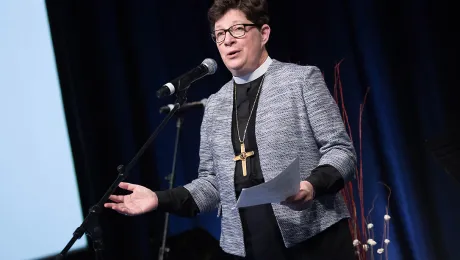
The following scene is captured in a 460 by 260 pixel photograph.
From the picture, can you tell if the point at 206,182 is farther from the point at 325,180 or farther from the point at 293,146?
the point at 325,180

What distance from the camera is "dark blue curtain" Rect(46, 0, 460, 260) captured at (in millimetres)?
2646

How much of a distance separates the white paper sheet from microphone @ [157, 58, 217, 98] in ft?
1.43

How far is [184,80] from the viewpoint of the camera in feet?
4.82

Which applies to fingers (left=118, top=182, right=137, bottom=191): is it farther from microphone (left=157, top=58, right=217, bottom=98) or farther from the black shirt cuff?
the black shirt cuff

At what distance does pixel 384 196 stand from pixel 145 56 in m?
1.71

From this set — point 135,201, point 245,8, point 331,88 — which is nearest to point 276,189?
point 135,201

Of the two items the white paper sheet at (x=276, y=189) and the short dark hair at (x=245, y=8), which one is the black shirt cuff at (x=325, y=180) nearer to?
the white paper sheet at (x=276, y=189)

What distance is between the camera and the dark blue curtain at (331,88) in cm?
265

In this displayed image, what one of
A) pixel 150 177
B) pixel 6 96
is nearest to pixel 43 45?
pixel 6 96

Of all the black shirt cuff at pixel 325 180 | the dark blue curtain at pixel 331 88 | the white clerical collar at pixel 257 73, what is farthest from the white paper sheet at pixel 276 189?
the dark blue curtain at pixel 331 88

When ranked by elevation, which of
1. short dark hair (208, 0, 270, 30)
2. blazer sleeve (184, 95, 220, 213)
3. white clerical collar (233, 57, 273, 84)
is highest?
Answer: short dark hair (208, 0, 270, 30)

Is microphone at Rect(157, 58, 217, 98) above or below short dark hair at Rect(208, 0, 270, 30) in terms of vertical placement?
below

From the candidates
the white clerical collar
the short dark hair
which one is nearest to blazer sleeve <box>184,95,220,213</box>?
the white clerical collar

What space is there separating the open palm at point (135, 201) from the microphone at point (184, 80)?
280 mm
